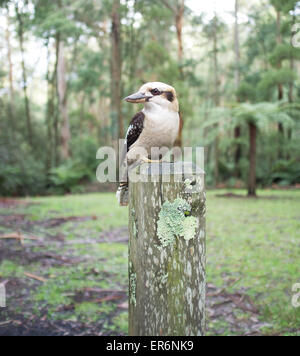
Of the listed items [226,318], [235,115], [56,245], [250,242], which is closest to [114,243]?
[56,245]

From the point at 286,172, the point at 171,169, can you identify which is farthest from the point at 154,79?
the point at 171,169

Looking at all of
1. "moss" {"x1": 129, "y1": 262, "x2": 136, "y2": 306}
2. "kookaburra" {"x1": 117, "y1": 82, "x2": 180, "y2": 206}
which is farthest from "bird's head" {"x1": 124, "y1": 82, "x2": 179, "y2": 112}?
"moss" {"x1": 129, "y1": 262, "x2": 136, "y2": 306}

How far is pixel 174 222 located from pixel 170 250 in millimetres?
122

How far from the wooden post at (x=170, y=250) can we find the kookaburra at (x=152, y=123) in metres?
0.55

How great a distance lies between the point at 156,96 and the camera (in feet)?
6.73

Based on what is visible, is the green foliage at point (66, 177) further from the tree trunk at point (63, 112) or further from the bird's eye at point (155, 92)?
the bird's eye at point (155, 92)

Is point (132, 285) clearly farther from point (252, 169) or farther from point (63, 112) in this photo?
point (63, 112)

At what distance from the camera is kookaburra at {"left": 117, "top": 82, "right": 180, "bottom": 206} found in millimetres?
2035

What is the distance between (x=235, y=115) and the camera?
29.1 ft

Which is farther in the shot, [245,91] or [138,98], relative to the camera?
[245,91]

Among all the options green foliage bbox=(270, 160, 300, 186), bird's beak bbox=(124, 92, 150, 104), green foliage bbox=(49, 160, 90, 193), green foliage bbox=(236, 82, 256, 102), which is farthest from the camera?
green foliage bbox=(49, 160, 90, 193)

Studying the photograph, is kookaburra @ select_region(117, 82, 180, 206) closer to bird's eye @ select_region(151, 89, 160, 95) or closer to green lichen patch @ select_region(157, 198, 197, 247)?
bird's eye @ select_region(151, 89, 160, 95)

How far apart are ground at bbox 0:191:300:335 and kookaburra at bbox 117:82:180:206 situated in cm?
153
